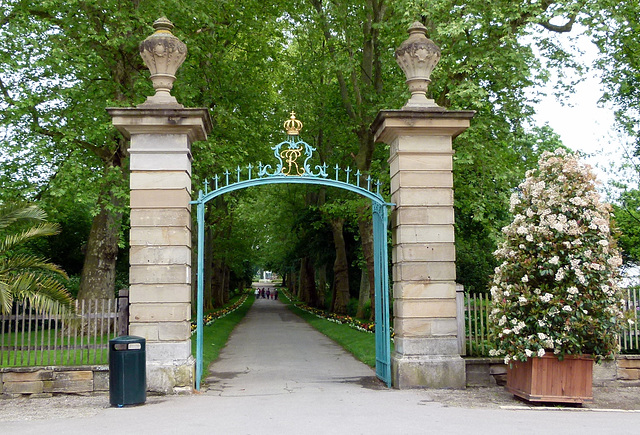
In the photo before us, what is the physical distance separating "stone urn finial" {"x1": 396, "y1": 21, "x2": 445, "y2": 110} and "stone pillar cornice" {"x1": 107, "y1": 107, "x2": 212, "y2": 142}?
3649mm

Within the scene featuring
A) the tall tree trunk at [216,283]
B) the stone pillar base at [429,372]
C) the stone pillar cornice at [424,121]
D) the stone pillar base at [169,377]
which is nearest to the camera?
the stone pillar base at [169,377]

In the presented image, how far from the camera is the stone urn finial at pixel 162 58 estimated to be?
34.1ft

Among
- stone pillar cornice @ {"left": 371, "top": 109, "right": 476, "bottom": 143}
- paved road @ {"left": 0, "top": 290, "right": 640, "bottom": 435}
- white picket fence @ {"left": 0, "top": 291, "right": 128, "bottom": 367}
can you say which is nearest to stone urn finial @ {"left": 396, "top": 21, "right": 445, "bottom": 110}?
stone pillar cornice @ {"left": 371, "top": 109, "right": 476, "bottom": 143}

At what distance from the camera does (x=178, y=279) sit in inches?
397

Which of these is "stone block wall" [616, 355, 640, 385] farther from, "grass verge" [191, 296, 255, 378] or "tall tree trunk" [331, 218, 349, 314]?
"tall tree trunk" [331, 218, 349, 314]

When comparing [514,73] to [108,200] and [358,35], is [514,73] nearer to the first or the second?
[358,35]

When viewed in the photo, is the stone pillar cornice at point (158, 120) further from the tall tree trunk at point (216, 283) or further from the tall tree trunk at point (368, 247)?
the tall tree trunk at point (216, 283)

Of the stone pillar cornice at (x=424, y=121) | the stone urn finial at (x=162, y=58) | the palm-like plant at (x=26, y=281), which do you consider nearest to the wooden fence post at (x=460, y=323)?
the stone pillar cornice at (x=424, y=121)

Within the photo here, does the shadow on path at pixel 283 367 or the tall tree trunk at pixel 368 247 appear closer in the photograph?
the shadow on path at pixel 283 367

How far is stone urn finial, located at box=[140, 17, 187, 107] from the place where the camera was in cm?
1041

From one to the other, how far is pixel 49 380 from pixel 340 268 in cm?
1954

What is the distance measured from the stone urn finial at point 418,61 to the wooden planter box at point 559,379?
15.0 ft

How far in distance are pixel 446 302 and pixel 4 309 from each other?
7114mm

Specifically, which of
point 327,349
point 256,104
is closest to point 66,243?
point 256,104
